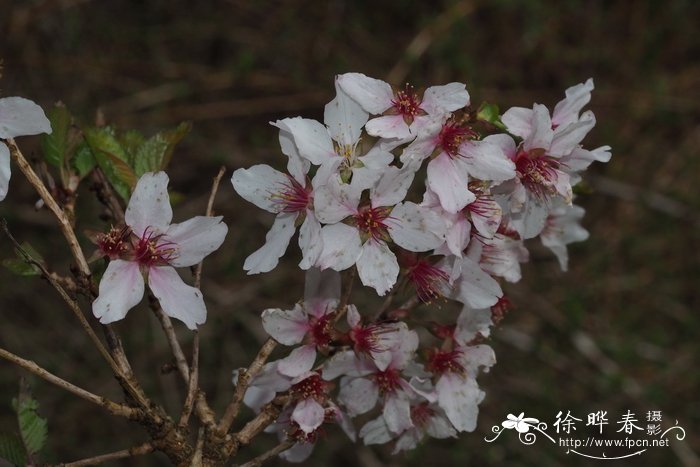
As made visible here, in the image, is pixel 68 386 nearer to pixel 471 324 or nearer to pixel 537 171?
pixel 471 324

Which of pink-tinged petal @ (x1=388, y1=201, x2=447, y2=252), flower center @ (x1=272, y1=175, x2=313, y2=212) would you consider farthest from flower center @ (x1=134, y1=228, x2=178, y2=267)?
pink-tinged petal @ (x1=388, y1=201, x2=447, y2=252)

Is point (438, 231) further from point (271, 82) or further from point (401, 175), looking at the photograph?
point (271, 82)

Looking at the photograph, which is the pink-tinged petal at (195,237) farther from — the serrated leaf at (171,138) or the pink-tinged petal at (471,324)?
the pink-tinged petal at (471,324)

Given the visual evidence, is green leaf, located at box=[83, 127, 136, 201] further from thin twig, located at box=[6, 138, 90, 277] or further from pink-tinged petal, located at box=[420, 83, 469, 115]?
pink-tinged petal, located at box=[420, 83, 469, 115]

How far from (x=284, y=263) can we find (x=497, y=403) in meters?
1.26

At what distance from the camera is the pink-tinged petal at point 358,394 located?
4.92ft

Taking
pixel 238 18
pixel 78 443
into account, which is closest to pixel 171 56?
pixel 238 18

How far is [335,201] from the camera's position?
1.33 meters

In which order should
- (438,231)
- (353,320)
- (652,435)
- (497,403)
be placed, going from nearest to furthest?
(438,231)
(353,320)
(652,435)
(497,403)

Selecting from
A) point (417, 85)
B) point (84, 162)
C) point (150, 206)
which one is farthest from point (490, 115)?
point (417, 85)

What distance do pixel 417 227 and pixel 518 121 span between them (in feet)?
1.01

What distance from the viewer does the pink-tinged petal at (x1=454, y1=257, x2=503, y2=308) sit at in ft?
4.68

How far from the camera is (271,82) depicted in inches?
153

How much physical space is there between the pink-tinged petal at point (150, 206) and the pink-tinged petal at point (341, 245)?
0.95 ft
